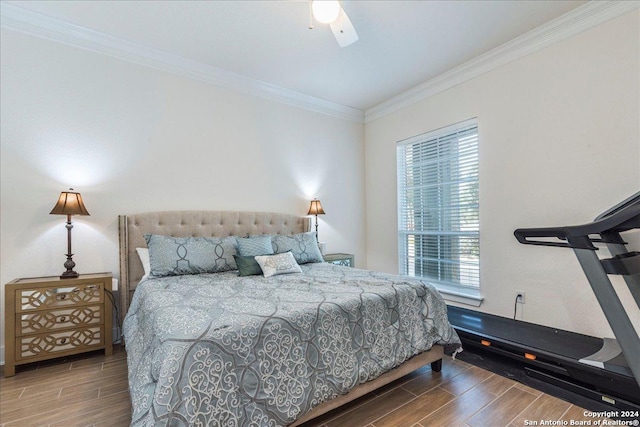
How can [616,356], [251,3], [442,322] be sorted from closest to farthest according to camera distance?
[616,356]
[442,322]
[251,3]

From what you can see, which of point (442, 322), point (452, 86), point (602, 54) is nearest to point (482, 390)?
point (442, 322)

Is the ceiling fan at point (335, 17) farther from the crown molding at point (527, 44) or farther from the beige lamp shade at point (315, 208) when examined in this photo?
the beige lamp shade at point (315, 208)

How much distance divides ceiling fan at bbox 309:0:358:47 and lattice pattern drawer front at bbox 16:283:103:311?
2738 mm

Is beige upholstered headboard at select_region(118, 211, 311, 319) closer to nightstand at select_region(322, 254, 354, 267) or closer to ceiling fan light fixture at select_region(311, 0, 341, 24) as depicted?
nightstand at select_region(322, 254, 354, 267)

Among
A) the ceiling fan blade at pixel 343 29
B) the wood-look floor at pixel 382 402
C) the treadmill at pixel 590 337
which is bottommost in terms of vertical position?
the wood-look floor at pixel 382 402

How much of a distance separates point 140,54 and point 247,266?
2423 millimetres

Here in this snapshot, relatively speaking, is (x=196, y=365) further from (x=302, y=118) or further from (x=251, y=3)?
(x=302, y=118)

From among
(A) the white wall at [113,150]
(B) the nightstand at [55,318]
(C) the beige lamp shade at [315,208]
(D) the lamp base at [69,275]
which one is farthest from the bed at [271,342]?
(C) the beige lamp shade at [315,208]

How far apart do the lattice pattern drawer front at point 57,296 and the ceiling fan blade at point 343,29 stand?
278cm

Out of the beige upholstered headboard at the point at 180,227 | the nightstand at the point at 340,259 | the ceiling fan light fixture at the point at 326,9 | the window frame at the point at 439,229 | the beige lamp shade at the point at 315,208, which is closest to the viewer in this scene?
the ceiling fan light fixture at the point at 326,9

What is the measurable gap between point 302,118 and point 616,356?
12.8ft

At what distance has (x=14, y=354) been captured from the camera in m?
2.20

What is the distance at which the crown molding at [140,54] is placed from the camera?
97.9 inches

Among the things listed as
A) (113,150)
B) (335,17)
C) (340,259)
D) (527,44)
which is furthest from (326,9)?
(340,259)
